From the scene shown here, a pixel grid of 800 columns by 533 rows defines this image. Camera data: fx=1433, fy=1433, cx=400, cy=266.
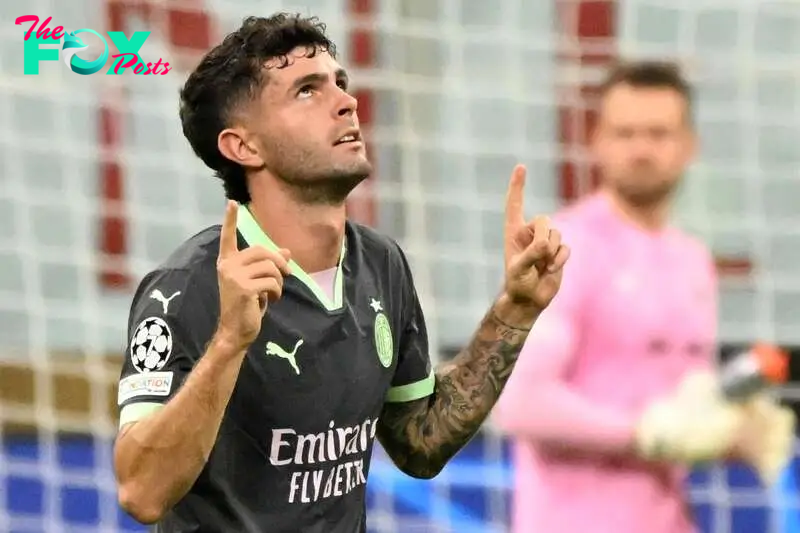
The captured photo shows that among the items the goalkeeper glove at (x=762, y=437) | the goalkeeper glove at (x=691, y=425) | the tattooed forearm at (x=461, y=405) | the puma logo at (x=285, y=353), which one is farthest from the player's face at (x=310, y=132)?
the goalkeeper glove at (x=762, y=437)

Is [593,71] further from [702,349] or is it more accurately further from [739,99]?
[702,349]

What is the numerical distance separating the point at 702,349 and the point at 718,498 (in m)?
1.05

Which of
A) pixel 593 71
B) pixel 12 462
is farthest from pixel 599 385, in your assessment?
pixel 12 462

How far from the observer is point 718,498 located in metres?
3.42

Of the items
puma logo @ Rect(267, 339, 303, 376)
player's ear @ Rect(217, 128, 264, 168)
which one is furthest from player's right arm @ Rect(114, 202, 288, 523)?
player's ear @ Rect(217, 128, 264, 168)

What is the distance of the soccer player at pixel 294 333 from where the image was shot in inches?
59.2

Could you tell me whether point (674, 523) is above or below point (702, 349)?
below

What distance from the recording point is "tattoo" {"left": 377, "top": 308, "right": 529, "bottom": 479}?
176 cm

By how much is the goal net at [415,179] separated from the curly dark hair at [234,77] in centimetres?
193

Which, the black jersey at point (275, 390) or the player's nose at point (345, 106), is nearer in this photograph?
the black jersey at point (275, 390)

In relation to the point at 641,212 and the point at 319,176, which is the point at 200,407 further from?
the point at 641,212

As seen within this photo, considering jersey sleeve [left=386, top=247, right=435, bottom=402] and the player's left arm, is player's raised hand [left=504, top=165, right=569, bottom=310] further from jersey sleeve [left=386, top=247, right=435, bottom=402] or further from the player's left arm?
jersey sleeve [left=386, top=247, right=435, bottom=402]

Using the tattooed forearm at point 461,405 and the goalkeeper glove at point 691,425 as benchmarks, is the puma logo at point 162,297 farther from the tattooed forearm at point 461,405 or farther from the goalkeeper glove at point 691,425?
the goalkeeper glove at point 691,425

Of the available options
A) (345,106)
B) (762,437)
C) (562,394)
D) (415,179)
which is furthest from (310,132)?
(415,179)
